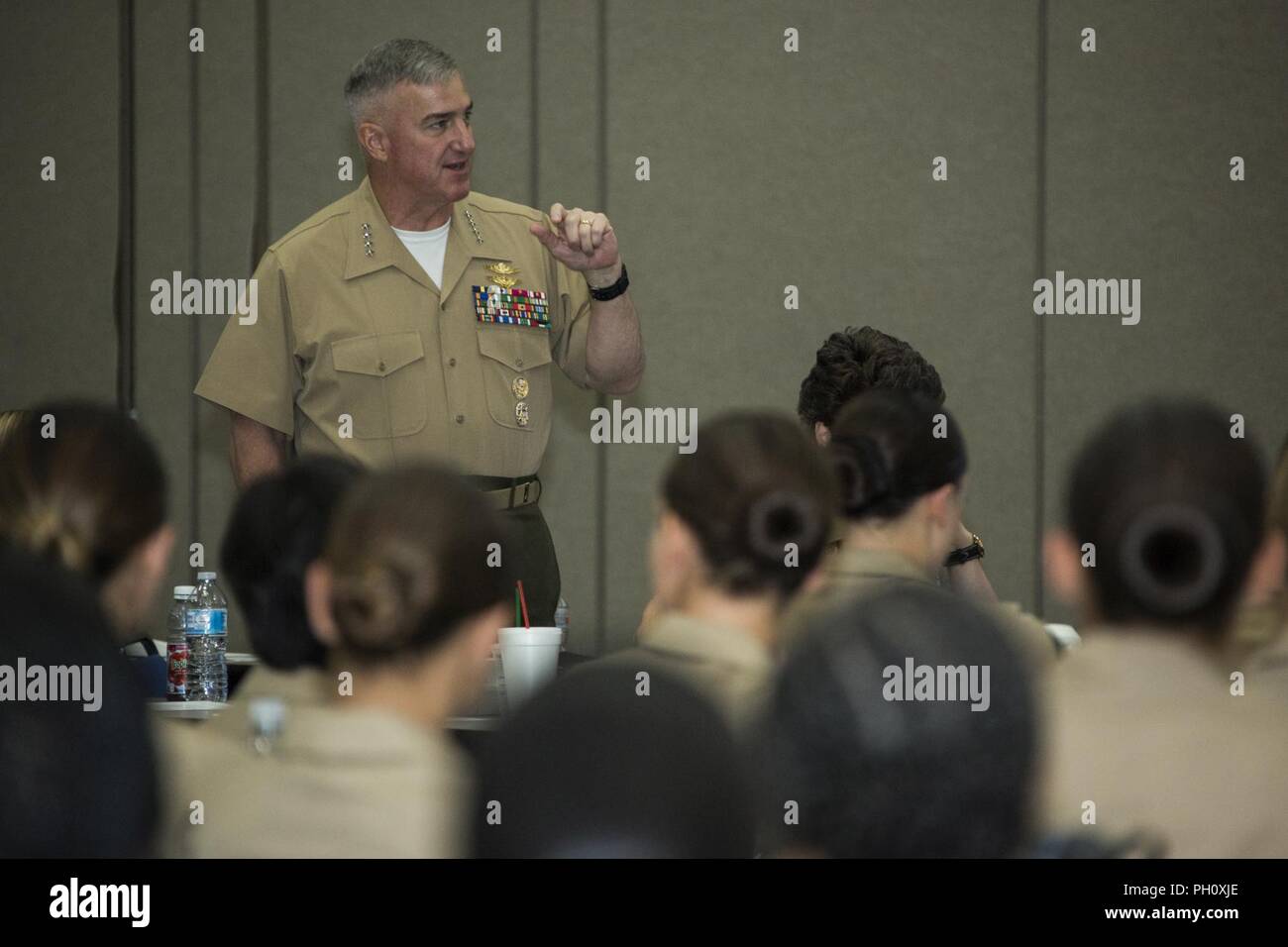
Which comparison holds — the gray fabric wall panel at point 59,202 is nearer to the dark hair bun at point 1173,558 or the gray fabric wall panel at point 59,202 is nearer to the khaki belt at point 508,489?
the khaki belt at point 508,489

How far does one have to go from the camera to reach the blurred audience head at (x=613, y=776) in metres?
0.97

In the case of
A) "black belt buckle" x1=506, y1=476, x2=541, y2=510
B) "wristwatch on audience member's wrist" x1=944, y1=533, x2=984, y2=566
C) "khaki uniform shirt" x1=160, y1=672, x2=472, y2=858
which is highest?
"black belt buckle" x1=506, y1=476, x2=541, y2=510

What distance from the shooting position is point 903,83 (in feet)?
14.9

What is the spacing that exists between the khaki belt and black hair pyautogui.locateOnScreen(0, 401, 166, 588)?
56.9 inches

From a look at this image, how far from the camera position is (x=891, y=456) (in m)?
2.07

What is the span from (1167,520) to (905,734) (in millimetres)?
448

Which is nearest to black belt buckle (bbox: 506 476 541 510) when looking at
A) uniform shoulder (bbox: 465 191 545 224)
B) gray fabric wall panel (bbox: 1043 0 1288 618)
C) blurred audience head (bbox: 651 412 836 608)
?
uniform shoulder (bbox: 465 191 545 224)

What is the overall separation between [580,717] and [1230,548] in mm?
675

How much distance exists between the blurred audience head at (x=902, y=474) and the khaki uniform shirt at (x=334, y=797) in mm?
943

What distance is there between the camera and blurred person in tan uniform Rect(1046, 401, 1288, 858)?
1.23 meters

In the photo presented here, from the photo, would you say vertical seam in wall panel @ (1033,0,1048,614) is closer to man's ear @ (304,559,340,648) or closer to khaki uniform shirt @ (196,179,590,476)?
khaki uniform shirt @ (196,179,590,476)

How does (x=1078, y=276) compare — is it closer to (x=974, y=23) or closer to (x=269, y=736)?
(x=974, y=23)

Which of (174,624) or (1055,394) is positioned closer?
(174,624)
